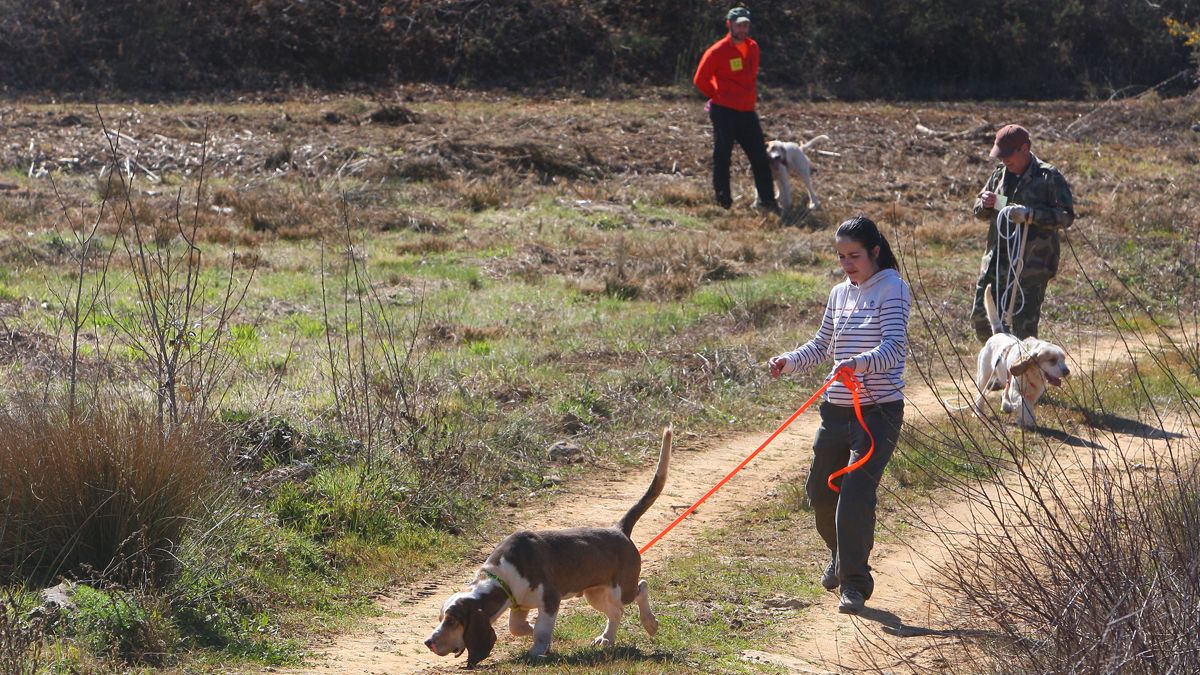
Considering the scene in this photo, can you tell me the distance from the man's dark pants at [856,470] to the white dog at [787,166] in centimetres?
1160

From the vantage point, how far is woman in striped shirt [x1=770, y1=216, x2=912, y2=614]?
584cm

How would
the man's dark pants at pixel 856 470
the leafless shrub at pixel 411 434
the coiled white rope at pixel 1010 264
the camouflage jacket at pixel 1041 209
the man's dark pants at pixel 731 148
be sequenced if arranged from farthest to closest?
the man's dark pants at pixel 731 148 < the coiled white rope at pixel 1010 264 < the camouflage jacket at pixel 1041 209 < the leafless shrub at pixel 411 434 < the man's dark pants at pixel 856 470

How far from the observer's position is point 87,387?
7.28 m

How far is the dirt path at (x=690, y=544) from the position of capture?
5.49m

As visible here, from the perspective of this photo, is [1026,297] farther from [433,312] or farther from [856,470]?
[433,312]

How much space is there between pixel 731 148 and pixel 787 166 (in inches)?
30.5

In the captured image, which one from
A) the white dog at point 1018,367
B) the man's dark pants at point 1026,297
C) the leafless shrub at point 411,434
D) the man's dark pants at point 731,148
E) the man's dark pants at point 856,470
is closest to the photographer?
the man's dark pants at point 856,470

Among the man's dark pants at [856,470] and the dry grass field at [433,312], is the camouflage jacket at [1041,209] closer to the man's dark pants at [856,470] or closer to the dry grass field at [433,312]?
the dry grass field at [433,312]

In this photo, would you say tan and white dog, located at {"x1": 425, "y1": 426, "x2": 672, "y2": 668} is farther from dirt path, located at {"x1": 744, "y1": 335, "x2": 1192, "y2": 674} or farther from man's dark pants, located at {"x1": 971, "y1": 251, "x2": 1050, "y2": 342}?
man's dark pants, located at {"x1": 971, "y1": 251, "x2": 1050, "y2": 342}

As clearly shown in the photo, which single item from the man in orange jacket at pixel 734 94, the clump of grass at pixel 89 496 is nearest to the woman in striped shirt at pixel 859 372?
the clump of grass at pixel 89 496

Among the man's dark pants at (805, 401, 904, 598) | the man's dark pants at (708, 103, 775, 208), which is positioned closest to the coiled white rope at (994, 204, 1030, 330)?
the man's dark pants at (805, 401, 904, 598)

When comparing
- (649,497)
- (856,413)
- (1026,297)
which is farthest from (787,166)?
(649,497)

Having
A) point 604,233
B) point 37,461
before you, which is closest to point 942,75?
point 604,233

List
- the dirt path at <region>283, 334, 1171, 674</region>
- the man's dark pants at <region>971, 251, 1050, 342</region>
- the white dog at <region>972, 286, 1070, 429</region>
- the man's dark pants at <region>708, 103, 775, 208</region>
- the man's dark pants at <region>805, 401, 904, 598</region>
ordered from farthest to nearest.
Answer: the man's dark pants at <region>708, 103, 775, 208</region>
the man's dark pants at <region>971, 251, 1050, 342</region>
the white dog at <region>972, 286, 1070, 429</region>
the man's dark pants at <region>805, 401, 904, 598</region>
the dirt path at <region>283, 334, 1171, 674</region>
